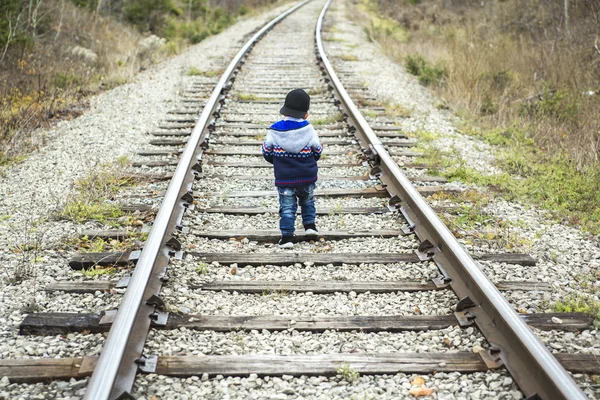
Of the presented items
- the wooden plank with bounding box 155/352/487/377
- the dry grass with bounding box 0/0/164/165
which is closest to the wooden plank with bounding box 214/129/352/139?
the dry grass with bounding box 0/0/164/165

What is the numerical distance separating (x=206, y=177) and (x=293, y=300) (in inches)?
98.4

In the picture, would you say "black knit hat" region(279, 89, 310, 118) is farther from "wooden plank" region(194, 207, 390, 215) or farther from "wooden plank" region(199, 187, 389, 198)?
"wooden plank" region(199, 187, 389, 198)

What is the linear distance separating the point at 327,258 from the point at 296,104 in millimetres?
1152

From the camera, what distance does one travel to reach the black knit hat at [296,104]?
4.34 meters

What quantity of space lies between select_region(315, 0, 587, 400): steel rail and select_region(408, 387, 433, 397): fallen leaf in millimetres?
428

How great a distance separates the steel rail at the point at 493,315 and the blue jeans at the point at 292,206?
0.82 metres

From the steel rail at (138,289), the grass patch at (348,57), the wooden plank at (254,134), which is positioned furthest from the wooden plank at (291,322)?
the grass patch at (348,57)

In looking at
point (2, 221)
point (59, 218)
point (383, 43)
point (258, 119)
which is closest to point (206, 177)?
point (59, 218)

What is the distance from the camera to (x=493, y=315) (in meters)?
3.24

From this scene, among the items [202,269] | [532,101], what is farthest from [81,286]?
[532,101]

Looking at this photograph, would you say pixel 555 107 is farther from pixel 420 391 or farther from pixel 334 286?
pixel 420 391

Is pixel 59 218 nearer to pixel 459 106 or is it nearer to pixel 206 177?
pixel 206 177

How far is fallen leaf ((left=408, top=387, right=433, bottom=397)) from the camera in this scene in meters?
2.78

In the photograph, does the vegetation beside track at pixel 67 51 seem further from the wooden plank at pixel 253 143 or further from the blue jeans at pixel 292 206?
the blue jeans at pixel 292 206
